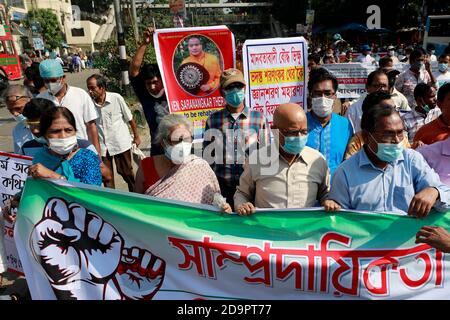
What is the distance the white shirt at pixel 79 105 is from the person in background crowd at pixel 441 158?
10.3ft

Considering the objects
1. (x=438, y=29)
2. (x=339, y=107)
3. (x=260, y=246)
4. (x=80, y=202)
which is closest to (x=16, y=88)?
(x=80, y=202)

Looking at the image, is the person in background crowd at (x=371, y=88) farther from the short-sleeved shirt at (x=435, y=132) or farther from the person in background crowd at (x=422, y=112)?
the short-sleeved shirt at (x=435, y=132)

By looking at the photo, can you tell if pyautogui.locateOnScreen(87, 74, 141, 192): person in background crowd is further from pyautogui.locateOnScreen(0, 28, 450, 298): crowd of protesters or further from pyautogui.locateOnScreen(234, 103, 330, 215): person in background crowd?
pyautogui.locateOnScreen(234, 103, 330, 215): person in background crowd

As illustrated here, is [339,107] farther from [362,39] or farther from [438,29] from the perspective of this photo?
[362,39]

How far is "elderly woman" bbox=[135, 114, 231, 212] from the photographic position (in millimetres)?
2588

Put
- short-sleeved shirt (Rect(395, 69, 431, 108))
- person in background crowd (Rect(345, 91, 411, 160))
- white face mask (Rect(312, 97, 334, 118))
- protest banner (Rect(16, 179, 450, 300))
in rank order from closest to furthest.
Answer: protest banner (Rect(16, 179, 450, 300)) < person in background crowd (Rect(345, 91, 411, 160)) < white face mask (Rect(312, 97, 334, 118)) < short-sleeved shirt (Rect(395, 69, 431, 108))

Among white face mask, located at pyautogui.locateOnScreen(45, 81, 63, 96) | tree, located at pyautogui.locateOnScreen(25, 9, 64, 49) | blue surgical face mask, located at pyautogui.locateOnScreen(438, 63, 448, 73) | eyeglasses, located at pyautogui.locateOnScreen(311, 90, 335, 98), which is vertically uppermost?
tree, located at pyautogui.locateOnScreen(25, 9, 64, 49)

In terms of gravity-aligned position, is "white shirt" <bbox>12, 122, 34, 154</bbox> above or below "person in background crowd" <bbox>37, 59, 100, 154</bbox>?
below

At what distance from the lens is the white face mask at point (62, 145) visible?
2.56m

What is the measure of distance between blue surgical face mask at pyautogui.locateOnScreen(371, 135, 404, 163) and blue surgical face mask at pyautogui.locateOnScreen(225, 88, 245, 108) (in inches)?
50.6

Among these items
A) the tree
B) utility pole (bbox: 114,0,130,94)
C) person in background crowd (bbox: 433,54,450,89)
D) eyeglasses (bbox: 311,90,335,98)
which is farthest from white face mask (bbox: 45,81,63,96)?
the tree

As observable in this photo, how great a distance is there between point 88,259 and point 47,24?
51.6 metres

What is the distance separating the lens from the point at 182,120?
8.76 feet

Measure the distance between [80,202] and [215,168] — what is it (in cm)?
111
